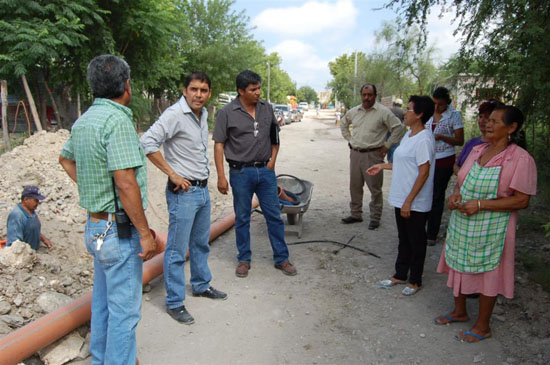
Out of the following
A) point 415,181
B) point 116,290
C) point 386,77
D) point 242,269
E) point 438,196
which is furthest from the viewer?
point 386,77

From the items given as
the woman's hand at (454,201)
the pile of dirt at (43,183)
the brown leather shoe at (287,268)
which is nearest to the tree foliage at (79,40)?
the pile of dirt at (43,183)

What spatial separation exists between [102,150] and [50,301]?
237 centimetres

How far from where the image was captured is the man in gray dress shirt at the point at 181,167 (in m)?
3.31

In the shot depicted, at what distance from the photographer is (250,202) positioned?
4273 mm

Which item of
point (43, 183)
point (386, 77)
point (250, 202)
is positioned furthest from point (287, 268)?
point (386, 77)

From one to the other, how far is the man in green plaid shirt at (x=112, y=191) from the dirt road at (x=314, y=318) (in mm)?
744

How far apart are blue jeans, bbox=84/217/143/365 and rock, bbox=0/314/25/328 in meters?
1.38

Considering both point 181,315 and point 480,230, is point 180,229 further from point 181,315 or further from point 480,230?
point 480,230

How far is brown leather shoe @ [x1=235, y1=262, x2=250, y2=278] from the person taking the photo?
14.3 feet

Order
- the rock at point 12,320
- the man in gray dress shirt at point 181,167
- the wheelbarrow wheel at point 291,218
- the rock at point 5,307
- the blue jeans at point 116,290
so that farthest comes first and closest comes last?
the wheelbarrow wheel at point 291,218 → the rock at point 5,307 → the rock at point 12,320 → the man in gray dress shirt at point 181,167 → the blue jeans at point 116,290

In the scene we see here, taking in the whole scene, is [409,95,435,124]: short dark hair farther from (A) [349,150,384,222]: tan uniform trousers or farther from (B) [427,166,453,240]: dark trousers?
(A) [349,150,384,222]: tan uniform trousers

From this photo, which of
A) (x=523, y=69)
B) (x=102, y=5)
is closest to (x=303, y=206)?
(x=523, y=69)

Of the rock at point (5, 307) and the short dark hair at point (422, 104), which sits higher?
the short dark hair at point (422, 104)

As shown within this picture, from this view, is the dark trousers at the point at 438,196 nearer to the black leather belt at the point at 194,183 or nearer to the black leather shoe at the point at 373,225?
the black leather shoe at the point at 373,225
